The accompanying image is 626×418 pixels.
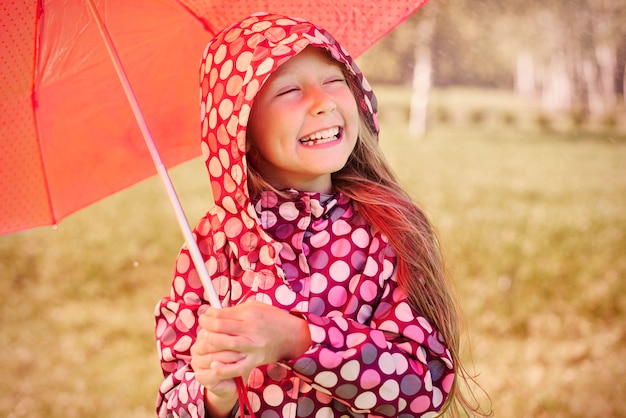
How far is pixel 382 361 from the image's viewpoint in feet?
5.19

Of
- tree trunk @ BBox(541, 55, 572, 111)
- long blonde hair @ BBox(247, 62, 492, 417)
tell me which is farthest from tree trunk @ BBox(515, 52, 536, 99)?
long blonde hair @ BBox(247, 62, 492, 417)

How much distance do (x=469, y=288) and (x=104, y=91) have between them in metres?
3.26

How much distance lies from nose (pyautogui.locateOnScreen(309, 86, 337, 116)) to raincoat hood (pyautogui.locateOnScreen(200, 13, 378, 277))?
0.09 meters

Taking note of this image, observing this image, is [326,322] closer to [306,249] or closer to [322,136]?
[306,249]

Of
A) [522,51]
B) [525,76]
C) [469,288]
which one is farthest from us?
[525,76]

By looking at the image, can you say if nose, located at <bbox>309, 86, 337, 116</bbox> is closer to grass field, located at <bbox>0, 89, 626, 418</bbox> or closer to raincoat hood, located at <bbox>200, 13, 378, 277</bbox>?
raincoat hood, located at <bbox>200, 13, 378, 277</bbox>

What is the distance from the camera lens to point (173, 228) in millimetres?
6270

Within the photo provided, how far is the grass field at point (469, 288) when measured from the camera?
13.6 ft

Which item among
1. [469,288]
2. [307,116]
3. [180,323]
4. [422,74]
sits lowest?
[422,74]

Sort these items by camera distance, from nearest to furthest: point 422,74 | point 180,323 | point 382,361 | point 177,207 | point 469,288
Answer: point 382,361, point 177,207, point 180,323, point 469,288, point 422,74

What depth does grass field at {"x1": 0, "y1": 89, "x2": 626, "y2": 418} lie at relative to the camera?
4152 millimetres

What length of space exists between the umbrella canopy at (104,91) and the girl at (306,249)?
24cm

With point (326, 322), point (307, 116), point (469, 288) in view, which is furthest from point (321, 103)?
point (469, 288)

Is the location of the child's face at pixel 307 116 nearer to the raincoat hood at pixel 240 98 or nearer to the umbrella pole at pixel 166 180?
the raincoat hood at pixel 240 98
